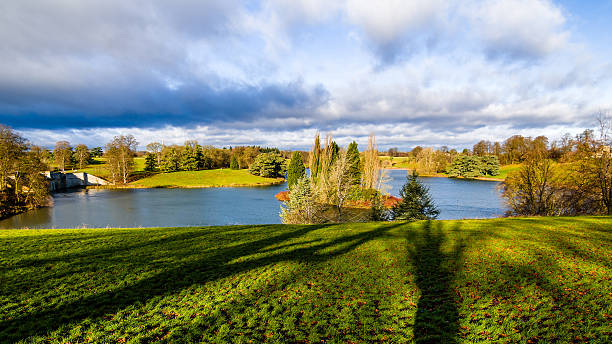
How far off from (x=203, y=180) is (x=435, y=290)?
73683 mm

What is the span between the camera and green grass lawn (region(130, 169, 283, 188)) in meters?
67.8

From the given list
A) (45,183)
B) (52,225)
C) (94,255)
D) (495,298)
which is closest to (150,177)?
(45,183)

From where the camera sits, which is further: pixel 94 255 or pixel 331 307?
pixel 94 255

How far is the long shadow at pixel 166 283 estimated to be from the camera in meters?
4.77

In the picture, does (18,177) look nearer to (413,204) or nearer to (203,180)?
(203,180)

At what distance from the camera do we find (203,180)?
72.2m

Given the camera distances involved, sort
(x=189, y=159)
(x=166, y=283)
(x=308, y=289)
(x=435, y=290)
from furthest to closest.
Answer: (x=189, y=159)
(x=166, y=283)
(x=308, y=289)
(x=435, y=290)

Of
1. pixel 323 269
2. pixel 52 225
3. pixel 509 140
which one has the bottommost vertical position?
pixel 52 225

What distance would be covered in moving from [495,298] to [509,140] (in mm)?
114904

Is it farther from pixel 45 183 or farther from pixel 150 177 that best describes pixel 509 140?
pixel 45 183

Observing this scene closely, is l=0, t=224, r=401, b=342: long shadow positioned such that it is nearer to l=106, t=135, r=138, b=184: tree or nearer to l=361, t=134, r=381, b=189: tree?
l=361, t=134, r=381, b=189: tree

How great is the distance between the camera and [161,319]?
5.07 meters

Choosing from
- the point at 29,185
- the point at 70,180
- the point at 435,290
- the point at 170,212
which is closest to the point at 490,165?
the point at 170,212

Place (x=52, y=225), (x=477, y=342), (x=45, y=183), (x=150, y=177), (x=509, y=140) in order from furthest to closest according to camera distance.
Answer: (x=509, y=140)
(x=150, y=177)
(x=45, y=183)
(x=52, y=225)
(x=477, y=342)
